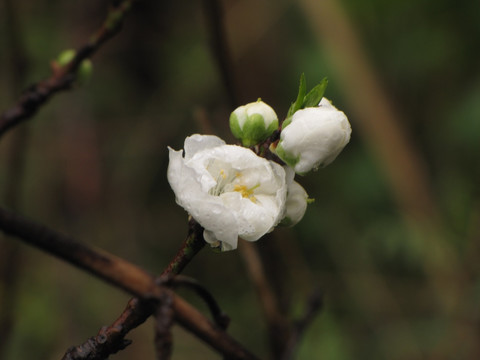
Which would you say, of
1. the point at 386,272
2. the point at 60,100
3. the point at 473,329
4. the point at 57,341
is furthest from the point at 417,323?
the point at 60,100

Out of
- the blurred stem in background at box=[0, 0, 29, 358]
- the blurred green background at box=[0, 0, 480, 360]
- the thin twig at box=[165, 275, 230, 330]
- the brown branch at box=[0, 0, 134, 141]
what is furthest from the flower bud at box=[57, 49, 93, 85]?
the blurred green background at box=[0, 0, 480, 360]

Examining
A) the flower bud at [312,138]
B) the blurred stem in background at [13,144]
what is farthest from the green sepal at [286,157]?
the blurred stem in background at [13,144]

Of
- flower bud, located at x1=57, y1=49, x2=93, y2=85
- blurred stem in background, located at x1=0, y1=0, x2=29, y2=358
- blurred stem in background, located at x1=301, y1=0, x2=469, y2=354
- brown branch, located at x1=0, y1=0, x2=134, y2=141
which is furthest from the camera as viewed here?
blurred stem in background, located at x1=301, y1=0, x2=469, y2=354

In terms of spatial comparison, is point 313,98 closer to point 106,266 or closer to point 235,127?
point 235,127

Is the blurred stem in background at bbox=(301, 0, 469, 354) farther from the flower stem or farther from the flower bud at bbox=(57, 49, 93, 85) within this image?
the flower stem

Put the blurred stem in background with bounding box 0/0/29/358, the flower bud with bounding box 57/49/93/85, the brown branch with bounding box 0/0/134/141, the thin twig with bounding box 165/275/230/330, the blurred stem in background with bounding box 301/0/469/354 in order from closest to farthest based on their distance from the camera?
1. the thin twig with bounding box 165/275/230/330
2. the brown branch with bounding box 0/0/134/141
3. the flower bud with bounding box 57/49/93/85
4. the blurred stem in background with bounding box 0/0/29/358
5. the blurred stem in background with bounding box 301/0/469/354

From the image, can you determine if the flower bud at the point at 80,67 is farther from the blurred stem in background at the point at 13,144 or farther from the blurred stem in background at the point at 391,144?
the blurred stem in background at the point at 391,144
